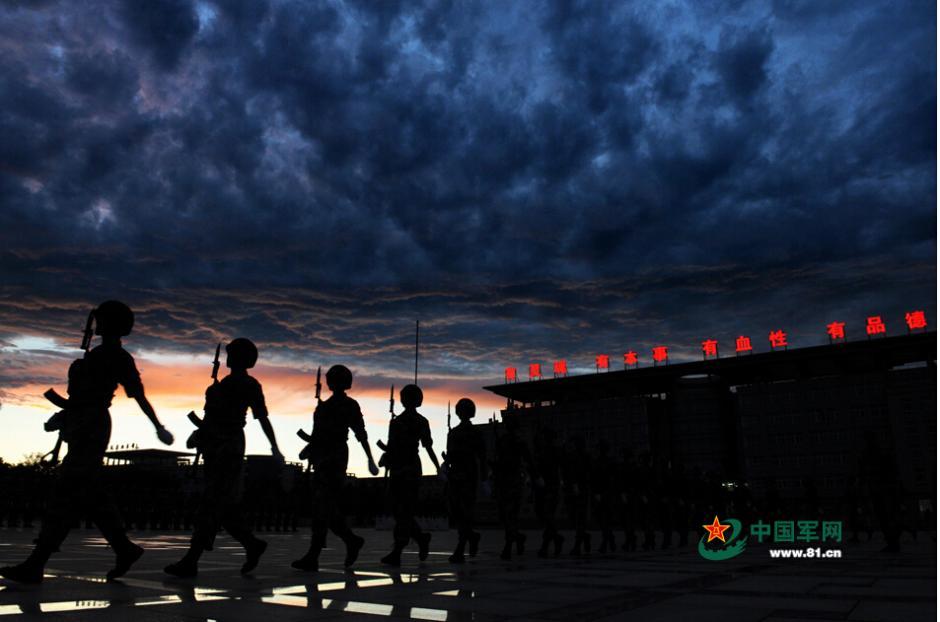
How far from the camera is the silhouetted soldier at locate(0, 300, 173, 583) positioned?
16.1ft

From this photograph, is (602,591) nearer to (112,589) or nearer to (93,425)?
(112,589)

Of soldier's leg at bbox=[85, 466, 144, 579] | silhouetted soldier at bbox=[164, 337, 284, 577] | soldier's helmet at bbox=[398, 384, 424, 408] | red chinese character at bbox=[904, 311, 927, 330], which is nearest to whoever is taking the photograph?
soldier's leg at bbox=[85, 466, 144, 579]

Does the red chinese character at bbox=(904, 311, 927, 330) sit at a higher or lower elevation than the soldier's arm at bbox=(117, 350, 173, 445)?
higher

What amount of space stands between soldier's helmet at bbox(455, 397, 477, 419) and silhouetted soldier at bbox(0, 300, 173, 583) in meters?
4.57

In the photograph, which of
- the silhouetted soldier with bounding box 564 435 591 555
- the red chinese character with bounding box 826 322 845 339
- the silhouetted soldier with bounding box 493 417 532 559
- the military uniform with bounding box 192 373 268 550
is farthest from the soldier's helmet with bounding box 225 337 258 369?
the red chinese character with bounding box 826 322 845 339

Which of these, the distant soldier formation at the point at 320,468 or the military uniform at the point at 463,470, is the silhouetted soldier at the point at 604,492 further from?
the military uniform at the point at 463,470

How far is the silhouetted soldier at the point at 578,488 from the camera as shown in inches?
436

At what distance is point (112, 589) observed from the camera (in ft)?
14.7

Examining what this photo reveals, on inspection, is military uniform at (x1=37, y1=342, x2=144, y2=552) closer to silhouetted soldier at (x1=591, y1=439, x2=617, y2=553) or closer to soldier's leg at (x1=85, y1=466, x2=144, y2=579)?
soldier's leg at (x1=85, y1=466, x2=144, y2=579)

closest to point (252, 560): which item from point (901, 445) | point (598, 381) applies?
point (901, 445)

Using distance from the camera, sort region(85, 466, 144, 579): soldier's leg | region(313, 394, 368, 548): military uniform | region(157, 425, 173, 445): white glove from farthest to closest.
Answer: region(313, 394, 368, 548): military uniform, region(157, 425, 173, 445): white glove, region(85, 466, 144, 579): soldier's leg

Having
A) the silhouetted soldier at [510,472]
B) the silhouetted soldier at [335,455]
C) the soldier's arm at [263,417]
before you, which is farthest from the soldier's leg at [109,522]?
the silhouetted soldier at [510,472]

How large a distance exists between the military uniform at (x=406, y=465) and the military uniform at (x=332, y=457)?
751 mm

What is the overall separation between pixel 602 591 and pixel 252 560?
10.1ft
